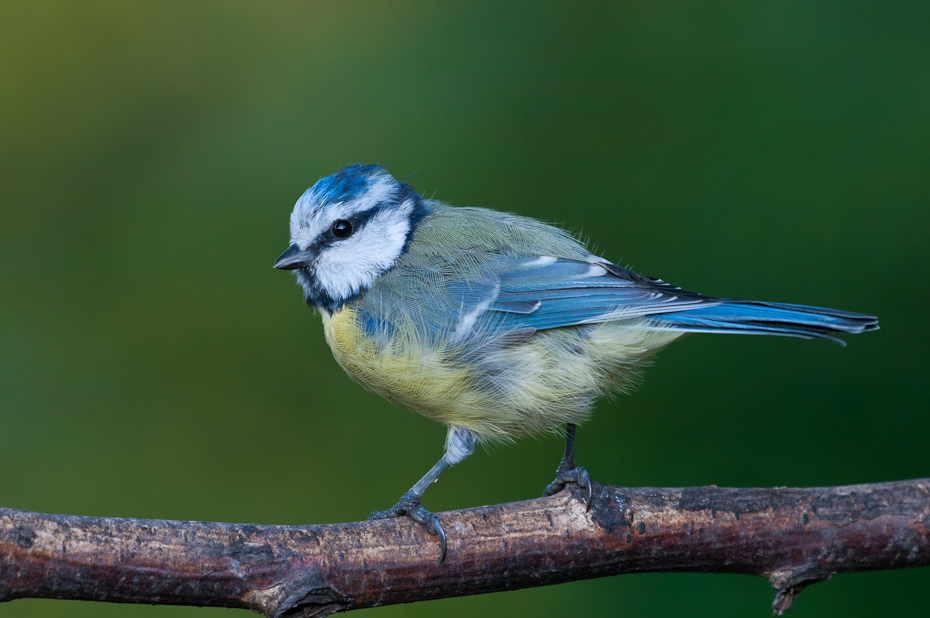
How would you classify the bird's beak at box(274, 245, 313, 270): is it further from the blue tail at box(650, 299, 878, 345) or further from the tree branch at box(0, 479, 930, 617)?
the blue tail at box(650, 299, 878, 345)

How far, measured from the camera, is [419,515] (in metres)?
1.80

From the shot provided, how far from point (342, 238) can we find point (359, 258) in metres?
0.07

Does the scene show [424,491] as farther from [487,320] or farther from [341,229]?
[341,229]

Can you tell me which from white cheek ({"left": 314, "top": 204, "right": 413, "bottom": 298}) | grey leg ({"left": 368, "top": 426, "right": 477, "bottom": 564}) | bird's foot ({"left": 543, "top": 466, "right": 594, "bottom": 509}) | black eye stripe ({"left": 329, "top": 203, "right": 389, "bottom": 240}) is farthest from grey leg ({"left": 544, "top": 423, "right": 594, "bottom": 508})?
black eye stripe ({"left": 329, "top": 203, "right": 389, "bottom": 240})

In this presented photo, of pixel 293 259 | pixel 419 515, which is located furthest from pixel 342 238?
pixel 419 515

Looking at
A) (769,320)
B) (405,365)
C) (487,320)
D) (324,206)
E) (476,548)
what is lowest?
(476,548)

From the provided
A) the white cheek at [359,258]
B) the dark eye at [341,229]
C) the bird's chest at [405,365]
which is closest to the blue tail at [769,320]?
the bird's chest at [405,365]

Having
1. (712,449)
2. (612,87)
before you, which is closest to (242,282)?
(612,87)

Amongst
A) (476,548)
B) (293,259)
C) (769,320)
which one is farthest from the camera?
(293,259)

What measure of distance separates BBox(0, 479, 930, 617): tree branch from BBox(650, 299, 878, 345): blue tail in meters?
0.36

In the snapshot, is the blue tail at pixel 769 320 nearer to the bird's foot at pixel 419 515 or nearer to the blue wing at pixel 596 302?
the blue wing at pixel 596 302

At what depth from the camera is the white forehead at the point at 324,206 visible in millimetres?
2215

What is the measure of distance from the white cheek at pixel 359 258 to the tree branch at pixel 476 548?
0.62 m

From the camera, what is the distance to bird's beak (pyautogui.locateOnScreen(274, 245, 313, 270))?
7.21 feet
